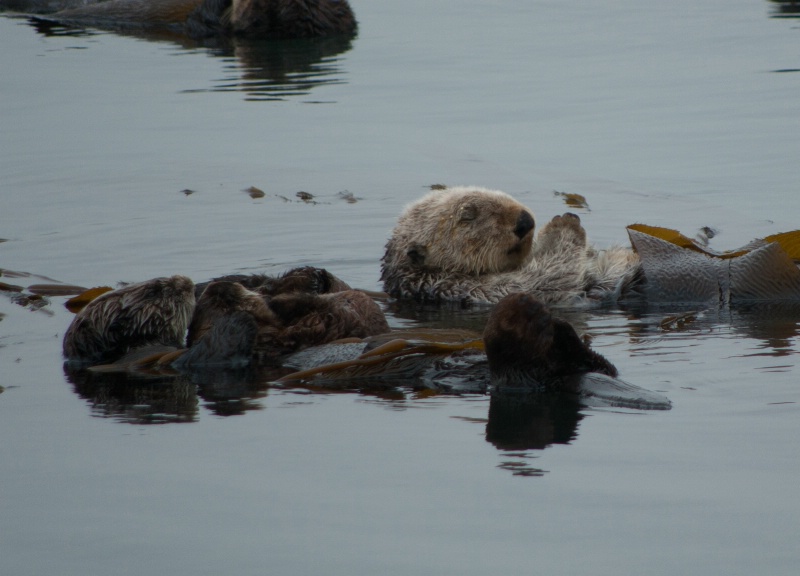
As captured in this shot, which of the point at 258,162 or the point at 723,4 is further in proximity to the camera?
the point at 723,4

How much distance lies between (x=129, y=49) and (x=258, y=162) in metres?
5.60

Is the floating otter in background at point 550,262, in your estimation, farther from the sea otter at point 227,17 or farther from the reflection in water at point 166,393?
the sea otter at point 227,17

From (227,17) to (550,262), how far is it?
1017cm

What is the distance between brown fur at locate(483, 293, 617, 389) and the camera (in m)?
3.91

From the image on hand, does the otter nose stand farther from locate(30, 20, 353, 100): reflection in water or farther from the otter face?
locate(30, 20, 353, 100): reflection in water

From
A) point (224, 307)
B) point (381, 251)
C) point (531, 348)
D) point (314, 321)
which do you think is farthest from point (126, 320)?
point (381, 251)

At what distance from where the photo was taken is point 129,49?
1491cm

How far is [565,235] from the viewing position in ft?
20.8

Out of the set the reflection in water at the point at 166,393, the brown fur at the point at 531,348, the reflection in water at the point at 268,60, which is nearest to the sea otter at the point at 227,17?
the reflection in water at the point at 268,60

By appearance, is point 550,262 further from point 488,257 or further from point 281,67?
point 281,67

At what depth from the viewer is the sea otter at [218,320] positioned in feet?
16.0

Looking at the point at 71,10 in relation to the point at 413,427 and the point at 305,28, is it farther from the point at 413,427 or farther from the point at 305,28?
the point at 413,427

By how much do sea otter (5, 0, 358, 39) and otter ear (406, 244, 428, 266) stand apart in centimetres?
859

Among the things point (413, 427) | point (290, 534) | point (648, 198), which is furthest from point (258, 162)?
point (290, 534)
